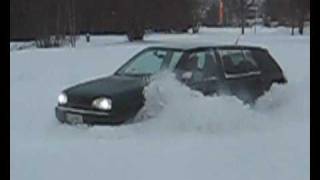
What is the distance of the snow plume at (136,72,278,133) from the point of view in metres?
8.56

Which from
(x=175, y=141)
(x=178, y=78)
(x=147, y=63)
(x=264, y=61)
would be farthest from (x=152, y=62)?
(x=175, y=141)

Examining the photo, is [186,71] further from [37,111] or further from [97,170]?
[97,170]

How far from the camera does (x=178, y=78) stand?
920 cm

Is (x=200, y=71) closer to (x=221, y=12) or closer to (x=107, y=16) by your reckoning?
(x=107, y=16)

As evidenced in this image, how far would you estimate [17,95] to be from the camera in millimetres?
12484

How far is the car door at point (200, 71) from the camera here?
9.24 metres

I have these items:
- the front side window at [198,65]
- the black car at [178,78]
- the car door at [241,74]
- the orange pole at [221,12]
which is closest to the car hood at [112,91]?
the black car at [178,78]

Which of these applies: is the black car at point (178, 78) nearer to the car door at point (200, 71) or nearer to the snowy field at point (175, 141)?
the car door at point (200, 71)

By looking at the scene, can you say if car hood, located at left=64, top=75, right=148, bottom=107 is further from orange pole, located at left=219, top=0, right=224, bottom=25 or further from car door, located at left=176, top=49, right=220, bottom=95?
orange pole, located at left=219, top=0, right=224, bottom=25

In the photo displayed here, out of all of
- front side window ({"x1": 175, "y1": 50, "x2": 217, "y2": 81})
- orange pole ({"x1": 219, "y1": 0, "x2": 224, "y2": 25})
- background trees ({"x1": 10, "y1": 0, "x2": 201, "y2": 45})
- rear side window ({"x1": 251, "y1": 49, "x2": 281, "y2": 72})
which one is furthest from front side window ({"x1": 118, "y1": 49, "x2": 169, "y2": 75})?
orange pole ({"x1": 219, "y1": 0, "x2": 224, "y2": 25})

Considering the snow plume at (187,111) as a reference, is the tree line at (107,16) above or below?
above

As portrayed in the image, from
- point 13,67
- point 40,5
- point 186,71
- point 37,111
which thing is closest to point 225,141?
point 186,71

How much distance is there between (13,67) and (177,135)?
11188 mm

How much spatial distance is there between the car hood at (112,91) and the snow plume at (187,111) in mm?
161
